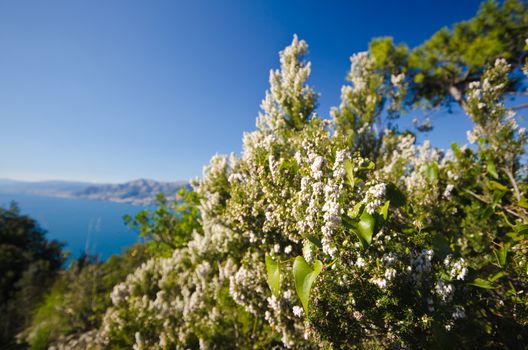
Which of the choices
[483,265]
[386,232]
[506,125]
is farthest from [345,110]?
[386,232]

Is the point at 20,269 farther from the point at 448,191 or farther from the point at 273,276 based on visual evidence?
the point at 448,191

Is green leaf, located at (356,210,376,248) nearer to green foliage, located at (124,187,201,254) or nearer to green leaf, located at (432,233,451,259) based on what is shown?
green leaf, located at (432,233,451,259)

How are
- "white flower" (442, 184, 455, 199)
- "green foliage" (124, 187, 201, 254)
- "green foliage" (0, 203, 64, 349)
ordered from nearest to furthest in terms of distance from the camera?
"white flower" (442, 184, 455, 199) < "green foliage" (124, 187, 201, 254) < "green foliage" (0, 203, 64, 349)

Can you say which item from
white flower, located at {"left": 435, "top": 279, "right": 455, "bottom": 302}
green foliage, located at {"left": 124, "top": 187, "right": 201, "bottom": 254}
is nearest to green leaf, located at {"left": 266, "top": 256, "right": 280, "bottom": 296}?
white flower, located at {"left": 435, "top": 279, "right": 455, "bottom": 302}

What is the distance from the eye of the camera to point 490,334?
251 cm

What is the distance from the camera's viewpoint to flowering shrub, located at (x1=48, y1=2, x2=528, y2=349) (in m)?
1.65

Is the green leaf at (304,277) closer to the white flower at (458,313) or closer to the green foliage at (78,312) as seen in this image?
the white flower at (458,313)

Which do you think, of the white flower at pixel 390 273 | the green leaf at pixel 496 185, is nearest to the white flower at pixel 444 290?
the white flower at pixel 390 273

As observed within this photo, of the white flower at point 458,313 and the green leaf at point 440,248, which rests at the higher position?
the green leaf at point 440,248

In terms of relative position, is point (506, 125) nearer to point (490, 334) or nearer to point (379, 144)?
point (379, 144)

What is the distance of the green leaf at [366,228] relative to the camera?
53.6 inches

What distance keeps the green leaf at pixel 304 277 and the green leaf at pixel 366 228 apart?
1.02 ft

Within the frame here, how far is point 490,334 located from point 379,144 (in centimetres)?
401

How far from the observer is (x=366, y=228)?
1.38m
